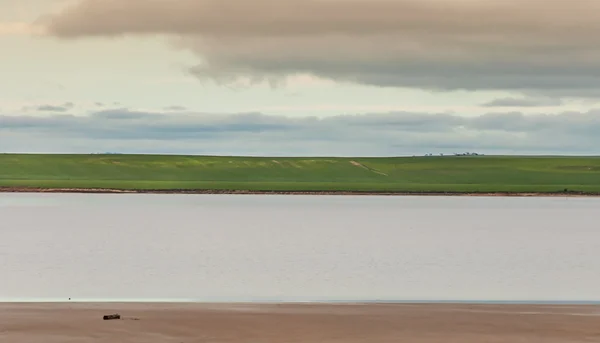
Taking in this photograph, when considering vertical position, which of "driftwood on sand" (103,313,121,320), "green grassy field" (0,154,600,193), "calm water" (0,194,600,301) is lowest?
"calm water" (0,194,600,301)

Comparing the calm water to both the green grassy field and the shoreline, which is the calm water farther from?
the green grassy field

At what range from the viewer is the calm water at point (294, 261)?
26.0 m

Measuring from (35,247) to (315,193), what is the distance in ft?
373

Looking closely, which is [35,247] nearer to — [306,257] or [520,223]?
[306,257]

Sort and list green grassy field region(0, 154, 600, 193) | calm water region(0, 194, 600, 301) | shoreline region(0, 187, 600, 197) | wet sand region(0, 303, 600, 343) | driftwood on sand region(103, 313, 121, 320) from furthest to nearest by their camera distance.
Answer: green grassy field region(0, 154, 600, 193), shoreline region(0, 187, 600, 197), calm water region(0, 194, 600, 301), driftwood on sand region(103, 313, 121, 320), wet sand region(0, 303, 600, 343)

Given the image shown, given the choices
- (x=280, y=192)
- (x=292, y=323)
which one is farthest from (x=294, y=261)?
(x=280, y=192)

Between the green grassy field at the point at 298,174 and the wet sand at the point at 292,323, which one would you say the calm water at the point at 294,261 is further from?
the green grassy field at the point at 298,174

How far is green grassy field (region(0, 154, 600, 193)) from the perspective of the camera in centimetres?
15750

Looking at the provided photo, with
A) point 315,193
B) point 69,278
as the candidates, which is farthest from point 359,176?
point 69,278

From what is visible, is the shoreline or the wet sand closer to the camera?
the wet sand

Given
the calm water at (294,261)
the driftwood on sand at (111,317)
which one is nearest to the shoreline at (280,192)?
the calm water at (294,261)

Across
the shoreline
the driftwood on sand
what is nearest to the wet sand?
the driftwood on sand

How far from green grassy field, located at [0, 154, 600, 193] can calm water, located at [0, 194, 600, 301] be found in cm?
9792

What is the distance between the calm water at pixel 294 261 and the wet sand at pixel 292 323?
3544mm
